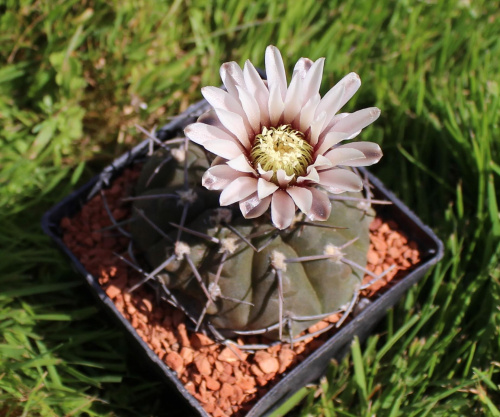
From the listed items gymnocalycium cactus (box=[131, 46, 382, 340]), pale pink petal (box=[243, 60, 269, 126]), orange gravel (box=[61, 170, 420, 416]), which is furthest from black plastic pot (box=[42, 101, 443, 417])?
pale pink petal (box=[243, 60, 269, 126])

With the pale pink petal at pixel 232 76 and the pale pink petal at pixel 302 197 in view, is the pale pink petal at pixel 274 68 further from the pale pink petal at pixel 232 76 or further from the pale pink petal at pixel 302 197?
the pale pink petal at pixel 302 197

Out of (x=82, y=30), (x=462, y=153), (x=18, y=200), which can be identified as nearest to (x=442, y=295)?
(x=462, y=153)

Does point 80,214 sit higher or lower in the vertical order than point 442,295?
higher

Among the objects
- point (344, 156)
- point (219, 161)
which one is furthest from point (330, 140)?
point (219, 161)

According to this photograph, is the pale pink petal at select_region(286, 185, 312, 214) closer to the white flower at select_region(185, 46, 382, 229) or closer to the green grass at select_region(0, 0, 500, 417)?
the white flower at select_region(185, 46, 382, 229)

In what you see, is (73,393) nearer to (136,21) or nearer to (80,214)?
(80,214)

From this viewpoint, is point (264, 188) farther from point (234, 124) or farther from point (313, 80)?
point (313, 80)

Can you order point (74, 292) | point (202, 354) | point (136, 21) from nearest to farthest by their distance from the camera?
point (202, 354), point (74, 292), point (136, 21)
